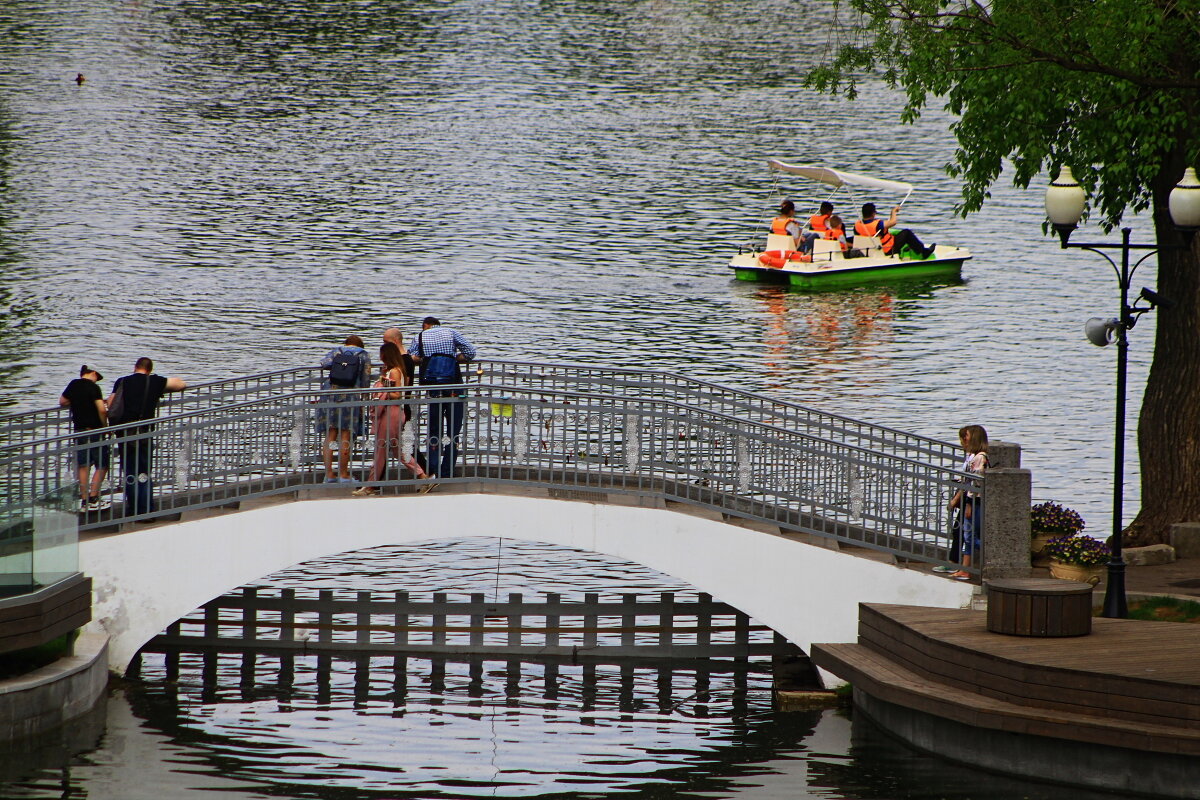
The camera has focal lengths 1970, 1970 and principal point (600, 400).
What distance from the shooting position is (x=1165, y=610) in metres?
18.8

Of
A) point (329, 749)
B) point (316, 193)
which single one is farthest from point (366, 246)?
point (329, 749)

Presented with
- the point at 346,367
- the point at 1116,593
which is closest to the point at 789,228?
the point at 346,367

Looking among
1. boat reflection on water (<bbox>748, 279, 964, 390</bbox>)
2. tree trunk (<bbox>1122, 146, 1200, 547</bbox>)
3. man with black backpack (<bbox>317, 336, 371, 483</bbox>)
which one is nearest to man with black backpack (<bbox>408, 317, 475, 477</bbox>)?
man with black backpack (<bbox>317, 336, 371, 483</bbox>)

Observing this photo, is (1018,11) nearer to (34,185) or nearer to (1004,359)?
(1004,359)

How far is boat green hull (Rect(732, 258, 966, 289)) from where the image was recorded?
48000mm

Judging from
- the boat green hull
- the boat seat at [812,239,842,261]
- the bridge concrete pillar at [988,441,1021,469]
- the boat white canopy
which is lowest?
the bridge concrete pillar at [988,441,1021,469]

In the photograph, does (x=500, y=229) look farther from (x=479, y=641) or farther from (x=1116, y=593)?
(x=1116, y=593)

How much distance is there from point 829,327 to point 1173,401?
2107cm

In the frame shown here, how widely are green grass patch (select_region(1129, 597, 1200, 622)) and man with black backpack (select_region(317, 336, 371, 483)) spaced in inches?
304

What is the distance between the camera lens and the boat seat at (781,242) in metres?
48.8

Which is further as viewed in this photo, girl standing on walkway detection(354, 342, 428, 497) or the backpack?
the backpack

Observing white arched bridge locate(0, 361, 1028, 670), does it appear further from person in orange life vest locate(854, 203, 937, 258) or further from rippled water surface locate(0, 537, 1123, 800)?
person in orange life vest locate(854, 203, 937, 258)

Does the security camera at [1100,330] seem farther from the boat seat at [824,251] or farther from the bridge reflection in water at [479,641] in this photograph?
the boat seat at [824,251]

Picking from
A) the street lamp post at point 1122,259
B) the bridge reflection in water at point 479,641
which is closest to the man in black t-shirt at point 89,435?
the bridge reflection in water at point 479,641
